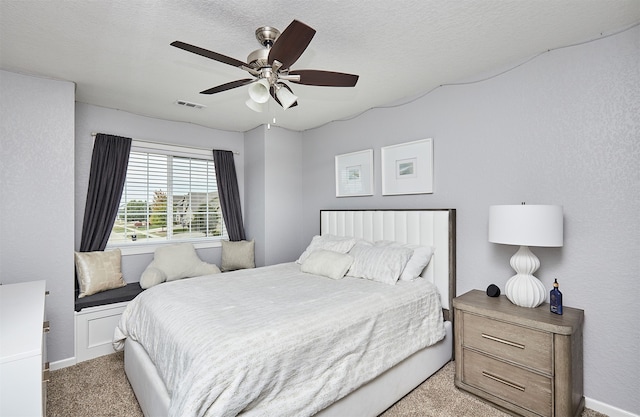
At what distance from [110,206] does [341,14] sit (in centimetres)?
319

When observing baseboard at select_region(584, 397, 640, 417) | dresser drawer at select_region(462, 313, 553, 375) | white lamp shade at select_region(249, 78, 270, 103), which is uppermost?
white lamp shade at select_region(249, 78, 270, 103)

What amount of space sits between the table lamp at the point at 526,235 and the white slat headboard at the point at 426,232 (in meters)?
0.54

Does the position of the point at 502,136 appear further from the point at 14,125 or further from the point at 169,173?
the point at 14,125

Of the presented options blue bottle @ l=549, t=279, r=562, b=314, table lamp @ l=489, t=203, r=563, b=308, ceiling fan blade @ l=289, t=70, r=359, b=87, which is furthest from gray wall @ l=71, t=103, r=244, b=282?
blue bottle @ l=549, t=279, r=562, b=314

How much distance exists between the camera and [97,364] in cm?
273

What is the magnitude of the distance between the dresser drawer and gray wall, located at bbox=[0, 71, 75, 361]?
348 cm

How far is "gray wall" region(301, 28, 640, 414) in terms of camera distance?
1965 millimetres

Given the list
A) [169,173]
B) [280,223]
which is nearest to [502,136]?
[280,223]

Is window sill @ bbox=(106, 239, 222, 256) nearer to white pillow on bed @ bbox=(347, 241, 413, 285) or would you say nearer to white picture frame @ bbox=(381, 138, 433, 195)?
white pillow on bed @ bbox=(347, 241, 413, 285)

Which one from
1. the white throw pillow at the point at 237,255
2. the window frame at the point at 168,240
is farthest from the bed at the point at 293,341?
the window frame at the point at 168,240

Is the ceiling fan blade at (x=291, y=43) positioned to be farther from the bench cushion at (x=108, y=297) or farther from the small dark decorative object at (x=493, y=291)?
the bench cushion at (x=108, y=297)

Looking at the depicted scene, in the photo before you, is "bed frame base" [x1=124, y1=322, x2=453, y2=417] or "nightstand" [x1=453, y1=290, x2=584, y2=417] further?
"nightstand" [x1=453, y1=290, x2=584, y2=417]

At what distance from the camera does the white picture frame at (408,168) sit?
9.87ft

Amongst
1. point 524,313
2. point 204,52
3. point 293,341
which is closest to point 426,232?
point 524,313
